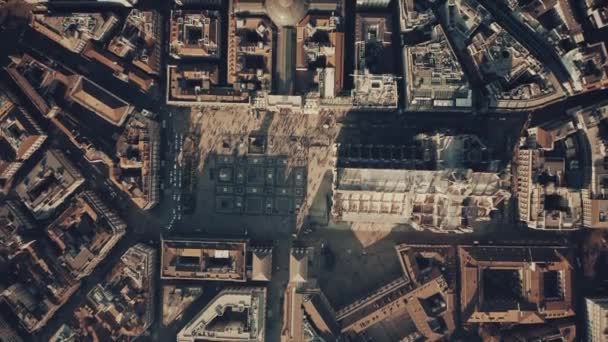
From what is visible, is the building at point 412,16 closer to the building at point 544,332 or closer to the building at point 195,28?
the building at point 195,28

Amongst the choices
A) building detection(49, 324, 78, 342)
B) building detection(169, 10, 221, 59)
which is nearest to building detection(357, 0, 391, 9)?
building detection(169, 10, 221, 59)

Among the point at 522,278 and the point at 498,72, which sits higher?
the point at 498,72

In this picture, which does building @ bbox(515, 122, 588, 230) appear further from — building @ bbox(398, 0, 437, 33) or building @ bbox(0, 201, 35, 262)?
building @ bbox(0, 201, 35, 262)

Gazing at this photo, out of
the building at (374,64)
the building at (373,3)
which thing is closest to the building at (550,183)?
the building at (374,64)

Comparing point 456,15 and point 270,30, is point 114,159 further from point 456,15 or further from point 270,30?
point 456,15

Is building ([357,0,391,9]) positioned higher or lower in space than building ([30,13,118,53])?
higher

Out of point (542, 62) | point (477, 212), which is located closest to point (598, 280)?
point (477, 212)
